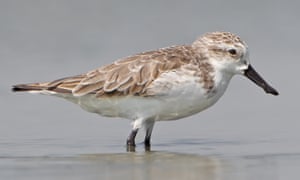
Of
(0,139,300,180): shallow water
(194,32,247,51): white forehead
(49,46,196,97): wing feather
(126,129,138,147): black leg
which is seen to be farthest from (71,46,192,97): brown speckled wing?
(0,139,300,180): shallow water

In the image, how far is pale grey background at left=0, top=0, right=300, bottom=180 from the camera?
12.1 metres

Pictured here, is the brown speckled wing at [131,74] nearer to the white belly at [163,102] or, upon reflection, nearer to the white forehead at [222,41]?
the white belly at [163,102]

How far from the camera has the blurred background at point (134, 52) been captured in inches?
524

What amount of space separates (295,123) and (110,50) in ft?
15.5

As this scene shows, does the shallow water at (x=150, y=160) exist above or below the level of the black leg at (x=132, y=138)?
below

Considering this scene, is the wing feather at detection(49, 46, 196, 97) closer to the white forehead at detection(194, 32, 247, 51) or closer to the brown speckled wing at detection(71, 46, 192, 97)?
the brown speckled wing at detection(71, 46, 192, 97)

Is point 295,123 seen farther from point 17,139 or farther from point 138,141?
point 17,139

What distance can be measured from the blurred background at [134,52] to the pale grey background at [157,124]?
0.05 ft

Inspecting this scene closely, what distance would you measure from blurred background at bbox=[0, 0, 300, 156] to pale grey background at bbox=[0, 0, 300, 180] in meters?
0.02

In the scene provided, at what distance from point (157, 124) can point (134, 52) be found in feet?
11.2

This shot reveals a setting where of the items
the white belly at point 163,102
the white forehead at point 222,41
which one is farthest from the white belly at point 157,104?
the white forehead at point 222,41

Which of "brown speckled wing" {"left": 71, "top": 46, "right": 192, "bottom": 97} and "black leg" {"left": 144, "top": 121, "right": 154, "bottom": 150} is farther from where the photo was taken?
"black leg" {"left": 144, "top": 121, "right": 154, "bottom": 150}

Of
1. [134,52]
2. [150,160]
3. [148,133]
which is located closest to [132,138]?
[148,133]

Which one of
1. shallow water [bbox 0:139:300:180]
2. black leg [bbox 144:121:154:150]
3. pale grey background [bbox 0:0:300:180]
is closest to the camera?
shallow water [bbox 0:139:300:180]
